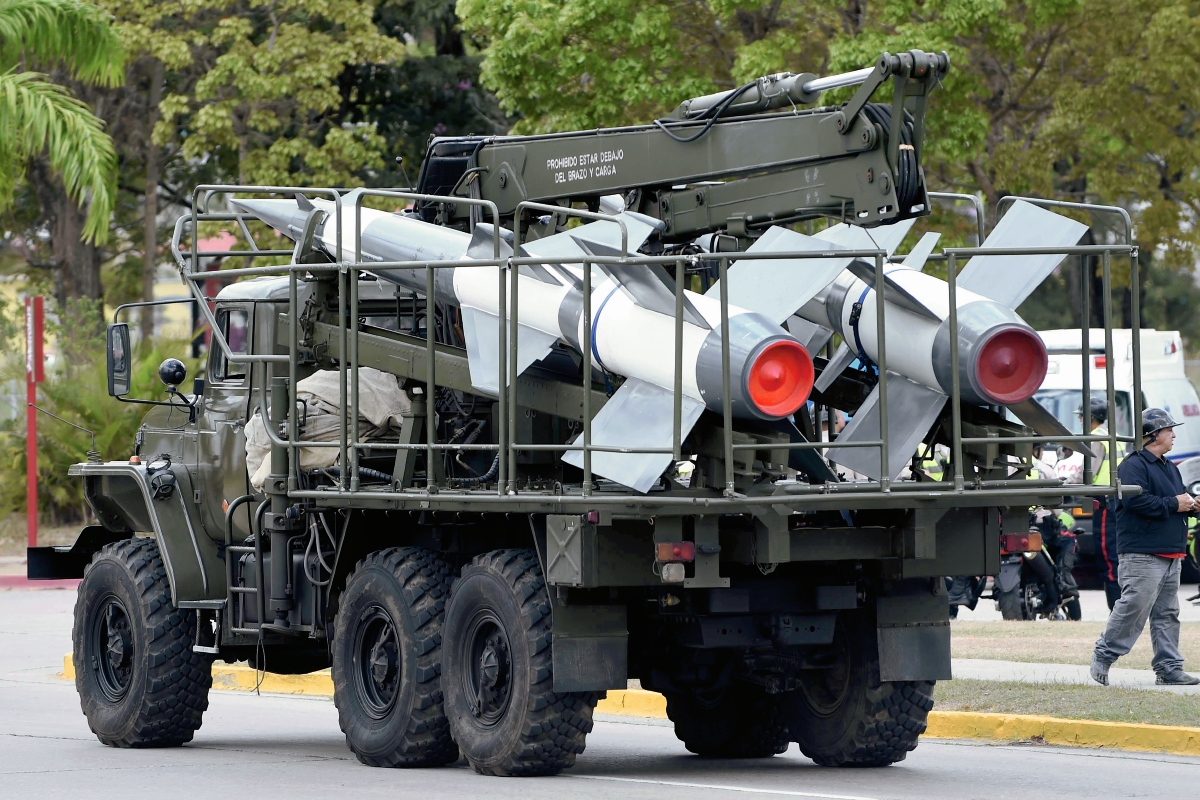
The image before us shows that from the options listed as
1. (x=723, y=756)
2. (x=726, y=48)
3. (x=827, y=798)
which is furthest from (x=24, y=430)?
(x=827, y=798)

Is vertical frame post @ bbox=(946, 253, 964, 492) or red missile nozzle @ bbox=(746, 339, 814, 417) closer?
red missile nozzle @ bbox=(746, 339, 814, 417)

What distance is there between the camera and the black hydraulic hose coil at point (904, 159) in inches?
357

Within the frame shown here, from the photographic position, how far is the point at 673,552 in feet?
27.9

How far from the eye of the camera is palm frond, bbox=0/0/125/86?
2211 cm

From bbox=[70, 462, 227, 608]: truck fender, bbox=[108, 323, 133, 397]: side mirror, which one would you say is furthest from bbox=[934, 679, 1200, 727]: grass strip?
bbox=[108, 323, 133, 397]: side mirror

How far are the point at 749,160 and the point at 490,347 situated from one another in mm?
1600

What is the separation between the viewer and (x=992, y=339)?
8.89 meters

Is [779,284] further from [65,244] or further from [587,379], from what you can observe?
[65,244]

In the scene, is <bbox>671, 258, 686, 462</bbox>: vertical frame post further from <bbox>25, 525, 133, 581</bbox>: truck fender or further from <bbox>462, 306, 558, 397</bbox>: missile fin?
<bbox>25, 525, 133, 581</bbox>: truck fender

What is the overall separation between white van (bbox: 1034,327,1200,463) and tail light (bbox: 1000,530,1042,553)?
39.8 ft

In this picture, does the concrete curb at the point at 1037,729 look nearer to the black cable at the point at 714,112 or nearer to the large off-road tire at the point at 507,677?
the large off-road tire at the point at 507,677

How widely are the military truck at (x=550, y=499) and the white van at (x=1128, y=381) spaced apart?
1195cm

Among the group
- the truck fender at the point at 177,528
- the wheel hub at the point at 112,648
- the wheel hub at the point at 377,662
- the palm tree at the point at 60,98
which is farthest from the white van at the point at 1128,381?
the wheel hub at the point at 377,662

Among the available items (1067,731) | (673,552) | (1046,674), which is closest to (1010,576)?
(1046,674)
